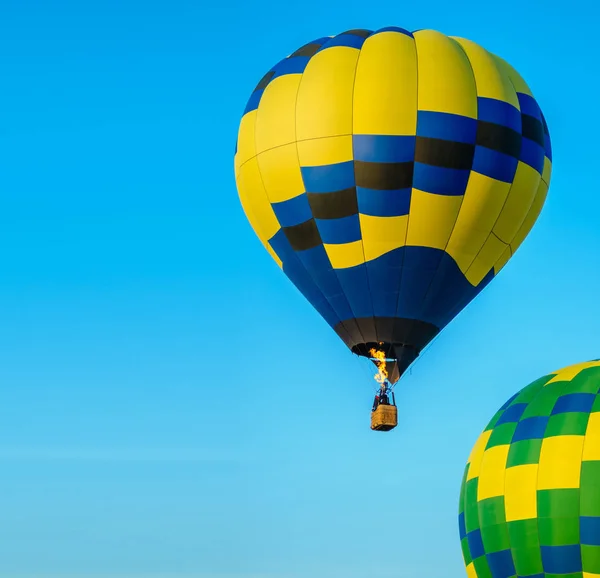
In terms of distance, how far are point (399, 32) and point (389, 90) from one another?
121 centimetres

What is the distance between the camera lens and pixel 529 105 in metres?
23.1

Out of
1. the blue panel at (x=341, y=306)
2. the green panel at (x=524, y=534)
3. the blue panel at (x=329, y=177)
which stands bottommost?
the green panel at (x=524, y=534)

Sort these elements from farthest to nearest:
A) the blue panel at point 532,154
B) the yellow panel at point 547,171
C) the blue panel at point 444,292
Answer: the yellow panel at point 547,171
the blue panel at point 532,154
the blue panel at point 444,292

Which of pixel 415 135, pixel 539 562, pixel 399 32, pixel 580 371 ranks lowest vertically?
pixel 539 562

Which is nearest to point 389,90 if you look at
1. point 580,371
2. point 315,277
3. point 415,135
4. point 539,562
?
point 415,135

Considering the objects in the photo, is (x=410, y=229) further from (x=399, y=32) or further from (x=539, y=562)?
(x=539, y=562)

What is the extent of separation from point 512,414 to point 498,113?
470 centimetres

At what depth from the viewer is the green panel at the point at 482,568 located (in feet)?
78.0

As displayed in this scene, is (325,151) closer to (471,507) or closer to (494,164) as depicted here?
(494,164)

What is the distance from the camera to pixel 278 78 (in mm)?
22922

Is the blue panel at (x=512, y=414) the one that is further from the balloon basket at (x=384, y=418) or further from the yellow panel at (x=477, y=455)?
the balloon basket at (x=384, y=418)

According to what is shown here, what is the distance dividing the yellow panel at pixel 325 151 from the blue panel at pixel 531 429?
16.0ft

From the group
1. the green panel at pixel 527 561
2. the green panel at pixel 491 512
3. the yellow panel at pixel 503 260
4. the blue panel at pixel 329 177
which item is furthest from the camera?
the green panel at pixel 491 512

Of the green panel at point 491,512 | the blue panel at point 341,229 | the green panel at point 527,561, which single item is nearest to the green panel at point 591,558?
the green panel at point 527,561
